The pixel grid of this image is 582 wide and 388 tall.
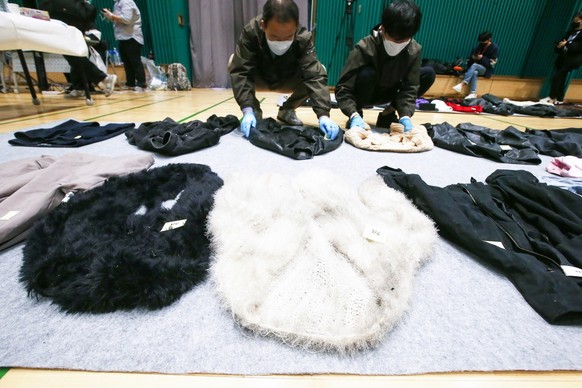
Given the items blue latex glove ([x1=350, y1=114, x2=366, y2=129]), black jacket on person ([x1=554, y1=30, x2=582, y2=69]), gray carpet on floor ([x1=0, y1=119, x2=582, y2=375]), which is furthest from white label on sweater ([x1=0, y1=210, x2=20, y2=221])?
black jacket on person ([x1=554, y1=30, x2=582, y2=69])

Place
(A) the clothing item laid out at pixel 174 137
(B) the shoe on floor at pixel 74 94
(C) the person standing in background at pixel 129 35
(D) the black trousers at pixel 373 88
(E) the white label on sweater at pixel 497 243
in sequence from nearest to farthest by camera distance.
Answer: (E) the white label on sweater at pixel 497 243
(A) the clothing item laid out at pixel 174 137
(D) the black trousers at pixel 373 88
(B) the shoe on floor at pixel 74 94
(C) the person standing in background at pixel 129 35

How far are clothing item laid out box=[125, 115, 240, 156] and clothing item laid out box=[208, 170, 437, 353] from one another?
0.64 meters

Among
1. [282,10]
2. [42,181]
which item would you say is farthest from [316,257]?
[282,10]

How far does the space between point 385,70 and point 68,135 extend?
6.34 ft

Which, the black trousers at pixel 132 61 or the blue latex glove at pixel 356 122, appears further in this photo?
the black trousers at pixel 132 61

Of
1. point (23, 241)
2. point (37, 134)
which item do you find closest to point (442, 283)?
point (23, 241)

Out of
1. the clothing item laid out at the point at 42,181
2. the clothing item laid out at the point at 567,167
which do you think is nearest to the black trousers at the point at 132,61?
the clothing item laid out at the point at 42,181

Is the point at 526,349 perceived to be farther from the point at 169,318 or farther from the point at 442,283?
the point at 169,318

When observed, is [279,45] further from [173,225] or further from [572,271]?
[572,271]

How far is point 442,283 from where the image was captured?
589mm

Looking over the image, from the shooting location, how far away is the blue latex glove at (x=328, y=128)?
1.61 metres

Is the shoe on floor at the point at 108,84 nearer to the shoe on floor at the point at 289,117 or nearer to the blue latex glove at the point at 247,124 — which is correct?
the shoe on floor at the point at 289,117

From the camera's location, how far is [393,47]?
1633 mm

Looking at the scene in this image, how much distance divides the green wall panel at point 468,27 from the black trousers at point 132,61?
9.43 ft
